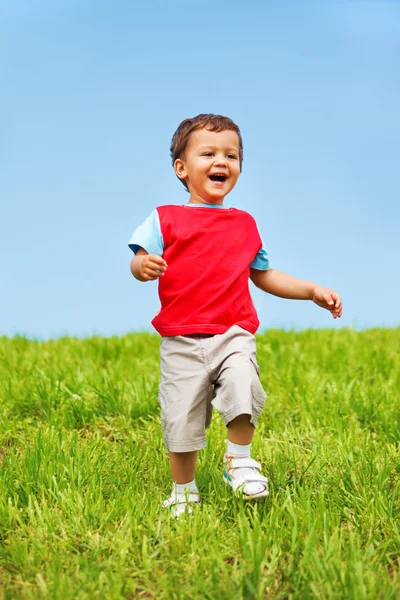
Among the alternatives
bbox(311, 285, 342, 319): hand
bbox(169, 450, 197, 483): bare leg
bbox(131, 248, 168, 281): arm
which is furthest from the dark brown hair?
bbox(169, 450, 197, 483): bare leg

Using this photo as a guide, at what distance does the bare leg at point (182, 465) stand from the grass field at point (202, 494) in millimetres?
148

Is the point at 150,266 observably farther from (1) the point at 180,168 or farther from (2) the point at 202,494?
(2) the point at 202,494

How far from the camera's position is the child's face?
3561 mm

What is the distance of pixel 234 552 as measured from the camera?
2.88m

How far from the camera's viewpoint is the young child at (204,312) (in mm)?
3406

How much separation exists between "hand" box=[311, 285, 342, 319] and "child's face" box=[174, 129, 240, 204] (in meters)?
0.70

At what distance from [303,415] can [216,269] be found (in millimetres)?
1985

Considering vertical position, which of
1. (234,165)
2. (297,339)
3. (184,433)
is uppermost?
(234,165)

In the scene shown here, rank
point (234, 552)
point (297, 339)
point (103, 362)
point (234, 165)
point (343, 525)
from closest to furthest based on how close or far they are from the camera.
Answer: point (234, 552) → point (343, 525) → point (234, 165) → point (103, 362) → point (297, 339)

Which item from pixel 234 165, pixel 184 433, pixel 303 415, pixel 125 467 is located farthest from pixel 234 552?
pixel 303 415

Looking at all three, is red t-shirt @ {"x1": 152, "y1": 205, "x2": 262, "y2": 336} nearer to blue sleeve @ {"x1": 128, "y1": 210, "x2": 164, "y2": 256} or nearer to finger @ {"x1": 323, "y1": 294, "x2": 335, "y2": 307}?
blue sleeve @ {"x1": 128, "y1": 210, "x2": 164, "y2": 256}

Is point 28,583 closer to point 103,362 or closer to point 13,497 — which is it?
point 13,497

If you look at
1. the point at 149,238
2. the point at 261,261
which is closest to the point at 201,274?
the point at 149,238

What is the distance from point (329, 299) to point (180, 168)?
100 centimetres
